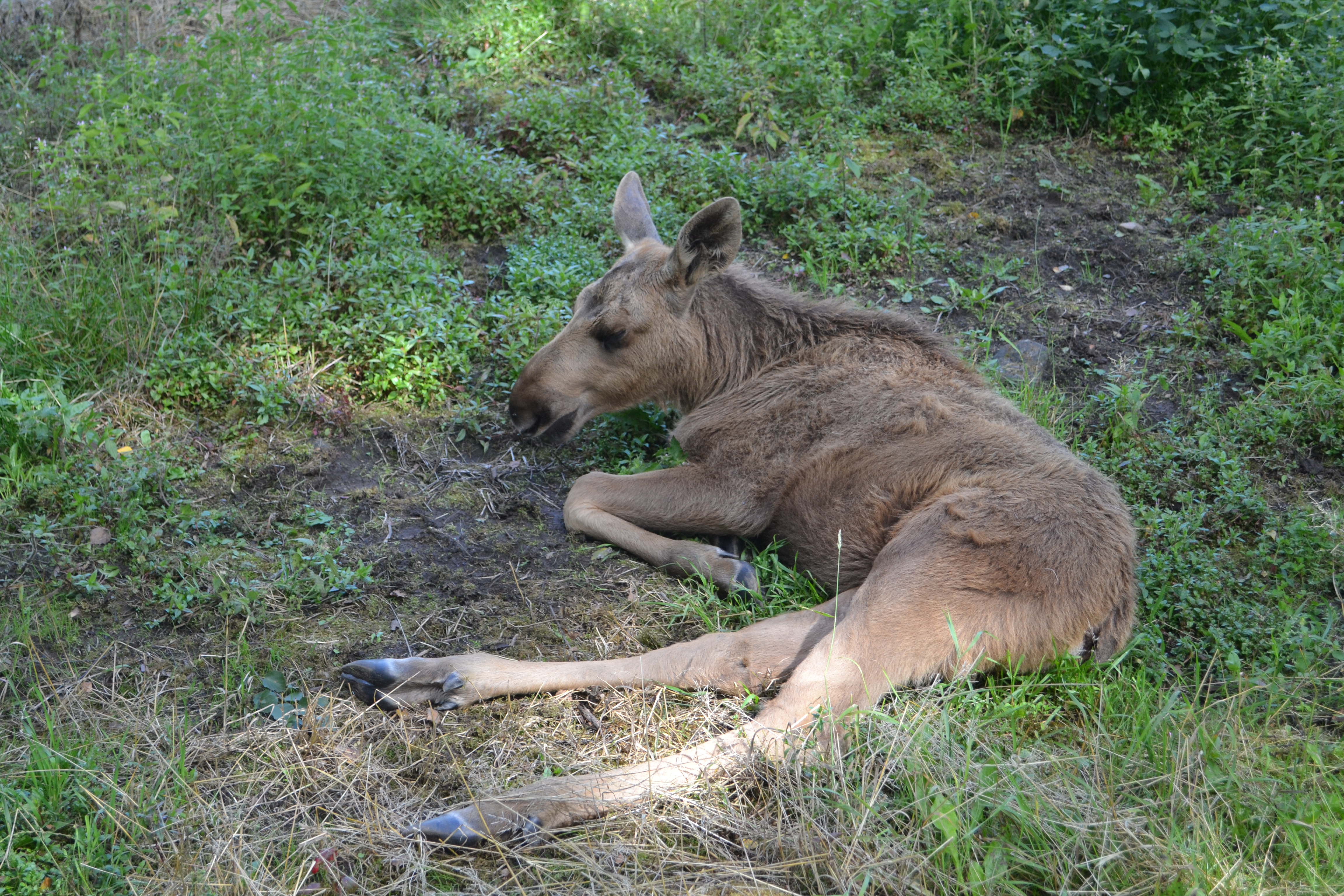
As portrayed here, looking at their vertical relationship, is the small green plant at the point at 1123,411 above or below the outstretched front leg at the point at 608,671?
above

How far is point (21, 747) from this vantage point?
3.66 meters

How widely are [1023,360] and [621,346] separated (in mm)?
2634

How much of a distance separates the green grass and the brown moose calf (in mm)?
209

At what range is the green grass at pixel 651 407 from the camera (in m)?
3.51

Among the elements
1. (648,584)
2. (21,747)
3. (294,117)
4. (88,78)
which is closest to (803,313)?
(648,584)

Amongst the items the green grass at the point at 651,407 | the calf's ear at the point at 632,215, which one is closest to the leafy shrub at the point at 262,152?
the green grass at the point at 651,407

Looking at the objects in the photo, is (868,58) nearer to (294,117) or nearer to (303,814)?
(294,117)

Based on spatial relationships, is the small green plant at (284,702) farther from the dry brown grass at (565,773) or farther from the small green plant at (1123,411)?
the small green plant at (1123,411)

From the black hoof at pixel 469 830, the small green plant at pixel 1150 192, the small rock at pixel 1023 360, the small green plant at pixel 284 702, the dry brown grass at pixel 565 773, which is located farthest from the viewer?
the small green plant at pixel 1150 192

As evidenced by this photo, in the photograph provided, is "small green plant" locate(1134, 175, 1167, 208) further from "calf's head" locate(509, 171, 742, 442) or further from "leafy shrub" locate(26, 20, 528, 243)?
"leafy shrub" locate(26, 20, 528, 243)

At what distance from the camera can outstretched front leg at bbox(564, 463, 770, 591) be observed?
5051mm

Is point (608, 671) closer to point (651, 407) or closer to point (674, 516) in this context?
point (674, 516)

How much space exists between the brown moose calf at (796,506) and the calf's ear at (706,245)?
0.04ft

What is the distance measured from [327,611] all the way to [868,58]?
6793mm
